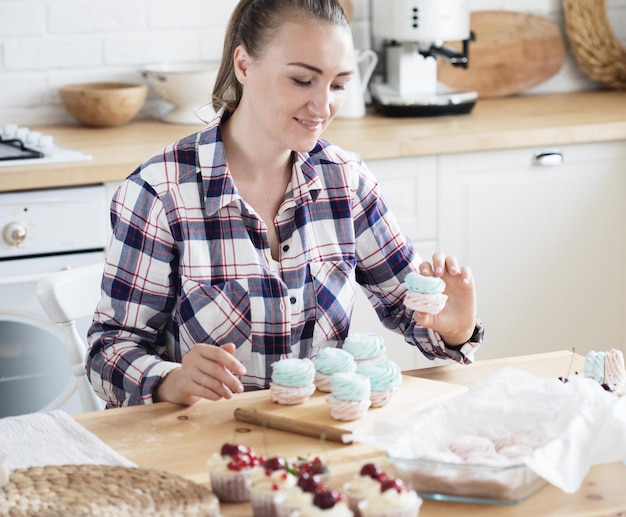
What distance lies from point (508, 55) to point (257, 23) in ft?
6.58

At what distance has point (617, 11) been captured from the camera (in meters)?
3.81

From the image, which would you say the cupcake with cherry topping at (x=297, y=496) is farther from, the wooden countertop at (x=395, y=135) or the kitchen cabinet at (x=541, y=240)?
the kitchen cabinet at (x=541, y=240)

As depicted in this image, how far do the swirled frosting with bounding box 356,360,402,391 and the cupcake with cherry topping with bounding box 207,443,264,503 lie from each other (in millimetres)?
304

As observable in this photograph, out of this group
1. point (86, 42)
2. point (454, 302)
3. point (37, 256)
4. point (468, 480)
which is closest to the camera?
point (468, 480)

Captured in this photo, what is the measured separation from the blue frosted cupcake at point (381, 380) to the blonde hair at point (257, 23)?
1.95 ft

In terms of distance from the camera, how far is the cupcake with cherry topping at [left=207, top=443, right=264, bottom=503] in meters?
1.21

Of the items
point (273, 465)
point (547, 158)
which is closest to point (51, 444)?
point (273, 465)

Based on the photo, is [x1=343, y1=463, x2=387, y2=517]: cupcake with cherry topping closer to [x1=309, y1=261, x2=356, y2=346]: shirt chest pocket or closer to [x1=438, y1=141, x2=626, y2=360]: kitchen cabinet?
[x1=309, y1=261, x2=356, y2=346]: shirt chest pocket

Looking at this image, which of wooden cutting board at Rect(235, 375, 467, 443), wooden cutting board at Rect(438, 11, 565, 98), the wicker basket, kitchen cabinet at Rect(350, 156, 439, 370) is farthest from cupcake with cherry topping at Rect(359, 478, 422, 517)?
the wicker basket

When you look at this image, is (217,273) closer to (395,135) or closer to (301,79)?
(301,79)

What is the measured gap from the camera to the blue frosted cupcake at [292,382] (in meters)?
1.50

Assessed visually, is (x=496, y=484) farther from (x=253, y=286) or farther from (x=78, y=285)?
(x=78, y=285)

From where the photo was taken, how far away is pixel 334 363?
5.07 ft

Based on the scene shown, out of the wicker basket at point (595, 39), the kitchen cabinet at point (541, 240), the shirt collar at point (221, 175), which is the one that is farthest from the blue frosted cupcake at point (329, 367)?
the wicker basket at point (595, 39)
